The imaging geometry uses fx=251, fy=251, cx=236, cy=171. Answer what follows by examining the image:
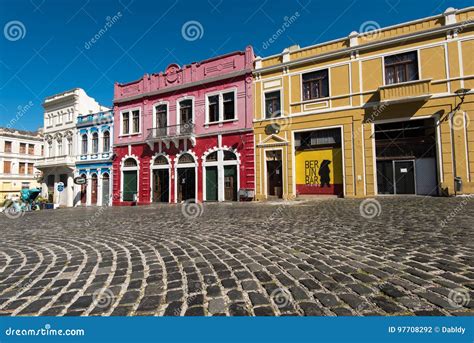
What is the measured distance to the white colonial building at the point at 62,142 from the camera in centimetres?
2469

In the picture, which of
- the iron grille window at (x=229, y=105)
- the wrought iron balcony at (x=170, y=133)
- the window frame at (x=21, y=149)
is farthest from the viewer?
the window frame at (x=21, y=149)

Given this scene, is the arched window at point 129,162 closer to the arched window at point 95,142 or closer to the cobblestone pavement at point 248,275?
the arched window at point 95,142

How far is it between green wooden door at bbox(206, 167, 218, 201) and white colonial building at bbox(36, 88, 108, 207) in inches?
567

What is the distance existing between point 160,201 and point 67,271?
57.5ft

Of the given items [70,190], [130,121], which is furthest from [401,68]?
[70,190]

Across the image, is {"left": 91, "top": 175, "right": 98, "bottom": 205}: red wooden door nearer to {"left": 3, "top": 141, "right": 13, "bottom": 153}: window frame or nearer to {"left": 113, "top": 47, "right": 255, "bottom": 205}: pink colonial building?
{"left": 113, "top": 47, "right": 255, "bottom": 205}: pink colonial building

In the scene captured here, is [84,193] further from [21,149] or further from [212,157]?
[21,149]

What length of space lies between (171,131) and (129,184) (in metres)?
6.31

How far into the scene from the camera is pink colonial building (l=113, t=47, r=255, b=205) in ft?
58.0

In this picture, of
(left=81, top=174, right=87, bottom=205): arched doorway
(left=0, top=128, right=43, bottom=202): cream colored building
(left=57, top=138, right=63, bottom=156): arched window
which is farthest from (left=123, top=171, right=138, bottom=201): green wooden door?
(left=0, top=128, right=43, bottom=202): cream colored building

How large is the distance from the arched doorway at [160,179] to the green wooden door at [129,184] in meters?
2.10

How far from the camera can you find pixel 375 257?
133 inches

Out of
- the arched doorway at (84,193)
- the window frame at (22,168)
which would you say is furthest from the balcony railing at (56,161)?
the window frame at (22,168)

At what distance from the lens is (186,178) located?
19.3 metres
